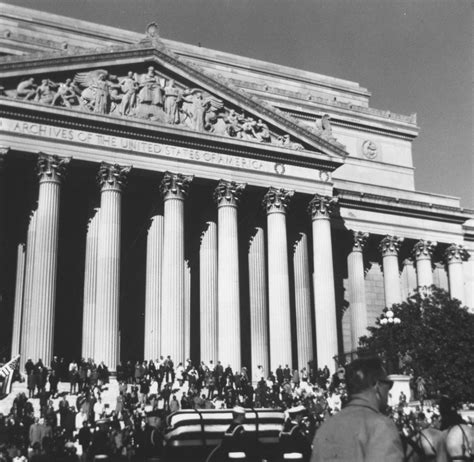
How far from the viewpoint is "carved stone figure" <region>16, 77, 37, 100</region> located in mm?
37656

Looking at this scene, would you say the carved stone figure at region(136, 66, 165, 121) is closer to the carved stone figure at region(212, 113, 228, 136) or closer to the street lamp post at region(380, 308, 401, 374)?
the carved stone figure at region(212, 113, 228, 136)

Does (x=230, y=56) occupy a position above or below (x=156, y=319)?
above

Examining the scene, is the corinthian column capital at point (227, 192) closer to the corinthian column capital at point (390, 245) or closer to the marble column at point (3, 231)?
the marble column at point (3, 231)

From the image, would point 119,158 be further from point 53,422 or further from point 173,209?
point 53,422

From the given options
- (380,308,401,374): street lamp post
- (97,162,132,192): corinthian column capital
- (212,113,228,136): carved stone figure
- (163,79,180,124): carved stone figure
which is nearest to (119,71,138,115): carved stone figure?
(163,79,180,124): carved stone figure

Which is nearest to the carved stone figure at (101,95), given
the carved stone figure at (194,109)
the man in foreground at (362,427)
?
the carved stone figure at (194,109)

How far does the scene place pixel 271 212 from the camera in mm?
43125

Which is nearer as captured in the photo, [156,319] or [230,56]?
[156,319]

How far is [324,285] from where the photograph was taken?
1705 inches

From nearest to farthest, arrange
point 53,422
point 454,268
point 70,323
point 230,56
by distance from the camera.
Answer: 1. point 53,422
2. point 70,323
3. point 454,268
4. point 230,56

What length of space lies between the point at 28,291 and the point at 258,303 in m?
13.6

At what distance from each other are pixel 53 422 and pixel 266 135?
2386cm

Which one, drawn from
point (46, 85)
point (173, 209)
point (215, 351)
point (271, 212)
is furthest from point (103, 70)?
point (215, 351)

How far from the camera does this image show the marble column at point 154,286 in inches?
1519
